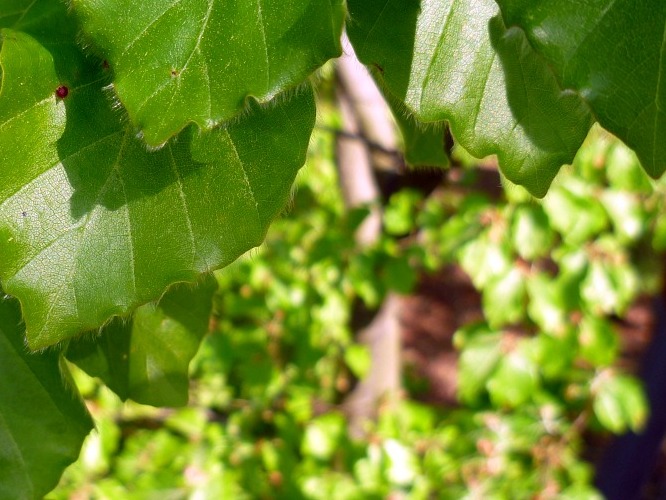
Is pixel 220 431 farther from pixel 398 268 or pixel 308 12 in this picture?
pixel 308 12

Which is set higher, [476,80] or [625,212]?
[476,80]

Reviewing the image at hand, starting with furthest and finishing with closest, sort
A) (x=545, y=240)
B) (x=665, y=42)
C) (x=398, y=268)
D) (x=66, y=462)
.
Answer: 1. (x=398, y=268)
2. (x=545, y=240)
3. (x=66, y=462)
4. (x=665, y=42)

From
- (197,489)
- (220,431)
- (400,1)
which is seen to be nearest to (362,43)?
(400,1)

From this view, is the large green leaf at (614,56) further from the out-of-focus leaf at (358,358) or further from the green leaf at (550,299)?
the out-of-focus leaf at (358,358)

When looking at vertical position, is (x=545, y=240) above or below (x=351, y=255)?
above

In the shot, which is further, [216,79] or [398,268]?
[398,268]

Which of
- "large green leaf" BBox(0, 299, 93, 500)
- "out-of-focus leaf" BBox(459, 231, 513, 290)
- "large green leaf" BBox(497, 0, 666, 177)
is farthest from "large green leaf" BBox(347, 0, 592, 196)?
"out-of-focus leaf" BBox(459, 231, 513, 290)

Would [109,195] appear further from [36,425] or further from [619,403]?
[619,403]

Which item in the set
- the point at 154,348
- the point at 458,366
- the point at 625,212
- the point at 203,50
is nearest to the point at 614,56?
the point at 203,50
